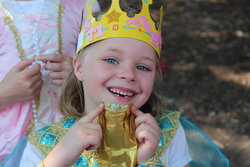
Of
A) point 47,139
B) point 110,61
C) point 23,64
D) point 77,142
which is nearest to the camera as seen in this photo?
point 77,142

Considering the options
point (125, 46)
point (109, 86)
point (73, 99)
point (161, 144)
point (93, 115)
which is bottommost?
point (161, 144)

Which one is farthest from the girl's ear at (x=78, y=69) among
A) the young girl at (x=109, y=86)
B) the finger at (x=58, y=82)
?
the finger at (x=58, y=82)

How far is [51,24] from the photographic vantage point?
2.27 meters

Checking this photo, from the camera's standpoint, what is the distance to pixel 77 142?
5.61ft

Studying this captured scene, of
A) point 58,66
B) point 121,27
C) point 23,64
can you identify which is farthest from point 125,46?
point 23,64

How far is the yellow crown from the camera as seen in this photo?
6.03 ft

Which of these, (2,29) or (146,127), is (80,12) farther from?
(146,127)

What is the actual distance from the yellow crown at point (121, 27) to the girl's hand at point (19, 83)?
383 millimetres

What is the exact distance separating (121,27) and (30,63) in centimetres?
62

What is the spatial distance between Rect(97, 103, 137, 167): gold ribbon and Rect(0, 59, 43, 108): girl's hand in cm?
56

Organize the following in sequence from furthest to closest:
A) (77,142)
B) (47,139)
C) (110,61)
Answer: (47,139) < (110,61) < (77,142)

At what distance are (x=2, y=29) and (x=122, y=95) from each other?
851 mm

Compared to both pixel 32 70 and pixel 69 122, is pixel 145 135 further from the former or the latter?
pixel 32 70

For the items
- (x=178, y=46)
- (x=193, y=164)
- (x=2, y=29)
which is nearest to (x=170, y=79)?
(x=178, y=46)
